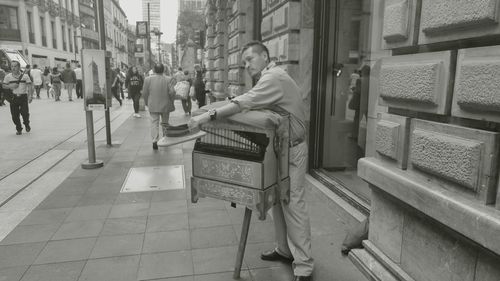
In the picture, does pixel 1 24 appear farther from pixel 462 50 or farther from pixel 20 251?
pixel 462 50

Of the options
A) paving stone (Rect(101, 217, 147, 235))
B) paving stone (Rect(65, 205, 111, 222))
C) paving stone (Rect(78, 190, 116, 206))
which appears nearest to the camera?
paving stone (Rect(101, 217, 147, 235))

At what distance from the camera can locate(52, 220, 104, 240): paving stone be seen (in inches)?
168

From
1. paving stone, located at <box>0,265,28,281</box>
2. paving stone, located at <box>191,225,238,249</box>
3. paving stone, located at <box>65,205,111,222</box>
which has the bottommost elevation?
paving stone, located at <box>0,265,28,281</box>

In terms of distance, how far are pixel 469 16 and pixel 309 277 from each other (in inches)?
85.6

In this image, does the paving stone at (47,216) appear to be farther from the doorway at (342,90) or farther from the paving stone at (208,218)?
the doorway at (342,90)

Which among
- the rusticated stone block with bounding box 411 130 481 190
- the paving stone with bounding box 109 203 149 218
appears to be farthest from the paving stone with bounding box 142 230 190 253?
the rusticated stone block with bounding box 411 130 481 190

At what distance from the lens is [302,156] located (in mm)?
3250

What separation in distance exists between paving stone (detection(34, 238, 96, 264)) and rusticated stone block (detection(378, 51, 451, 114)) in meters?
3.02

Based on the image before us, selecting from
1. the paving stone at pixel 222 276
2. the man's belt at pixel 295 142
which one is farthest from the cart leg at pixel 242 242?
the man's belt at pixel 295 142

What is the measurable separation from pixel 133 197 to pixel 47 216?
108 centimetres

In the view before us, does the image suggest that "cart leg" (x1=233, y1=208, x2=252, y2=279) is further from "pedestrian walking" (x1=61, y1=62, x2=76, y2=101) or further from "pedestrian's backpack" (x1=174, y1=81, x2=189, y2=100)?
"pedestrian walking" (x1=61, y1=62, x2=76, y2=101)

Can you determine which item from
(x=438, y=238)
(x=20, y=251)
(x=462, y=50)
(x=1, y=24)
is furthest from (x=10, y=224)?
(x=1, y=24)

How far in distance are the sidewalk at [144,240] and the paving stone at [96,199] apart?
1 cm

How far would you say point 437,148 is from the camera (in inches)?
97.7
